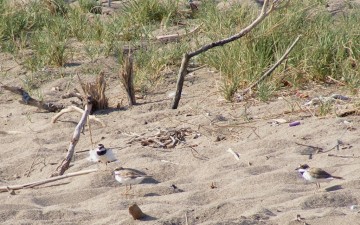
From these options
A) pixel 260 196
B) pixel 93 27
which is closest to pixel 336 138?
pixel 260 196

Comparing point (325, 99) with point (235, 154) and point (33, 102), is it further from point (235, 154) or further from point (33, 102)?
point (33, 102)

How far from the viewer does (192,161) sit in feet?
16.1

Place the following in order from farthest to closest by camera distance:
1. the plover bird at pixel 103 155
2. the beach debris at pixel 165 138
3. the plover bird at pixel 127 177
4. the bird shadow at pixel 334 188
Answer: the beach debris at pixel 165 138, the plover bird at pixel 103 155, the plover bird at pixel 127 177, the bird shadow at pixel 334 188

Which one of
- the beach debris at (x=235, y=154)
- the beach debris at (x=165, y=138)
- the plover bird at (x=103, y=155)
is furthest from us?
the beach debris at (x=165, y=138)

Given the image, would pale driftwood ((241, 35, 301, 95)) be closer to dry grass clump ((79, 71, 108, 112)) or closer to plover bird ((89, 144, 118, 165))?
dry grass clump ((79, 71, 108, 112))

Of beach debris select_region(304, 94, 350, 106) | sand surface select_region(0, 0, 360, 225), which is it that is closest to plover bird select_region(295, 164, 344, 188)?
sand surface select_region(0, 0, 360, 225)

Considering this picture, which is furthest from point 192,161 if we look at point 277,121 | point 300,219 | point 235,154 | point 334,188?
point 300,219

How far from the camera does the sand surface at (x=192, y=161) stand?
405 cm

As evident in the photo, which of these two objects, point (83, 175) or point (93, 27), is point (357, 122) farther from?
point (93, 27)

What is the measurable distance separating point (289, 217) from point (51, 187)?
56.8 inches

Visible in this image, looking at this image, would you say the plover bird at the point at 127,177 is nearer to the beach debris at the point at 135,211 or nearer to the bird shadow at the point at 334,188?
the beach debris at the point at 135,211

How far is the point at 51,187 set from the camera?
464 centimetres

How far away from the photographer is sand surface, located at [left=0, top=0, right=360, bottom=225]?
405 centimetres

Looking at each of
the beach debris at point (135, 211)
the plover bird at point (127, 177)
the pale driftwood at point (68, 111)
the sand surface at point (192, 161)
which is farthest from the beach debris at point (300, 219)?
the pale driftwood at point (68, 111)
